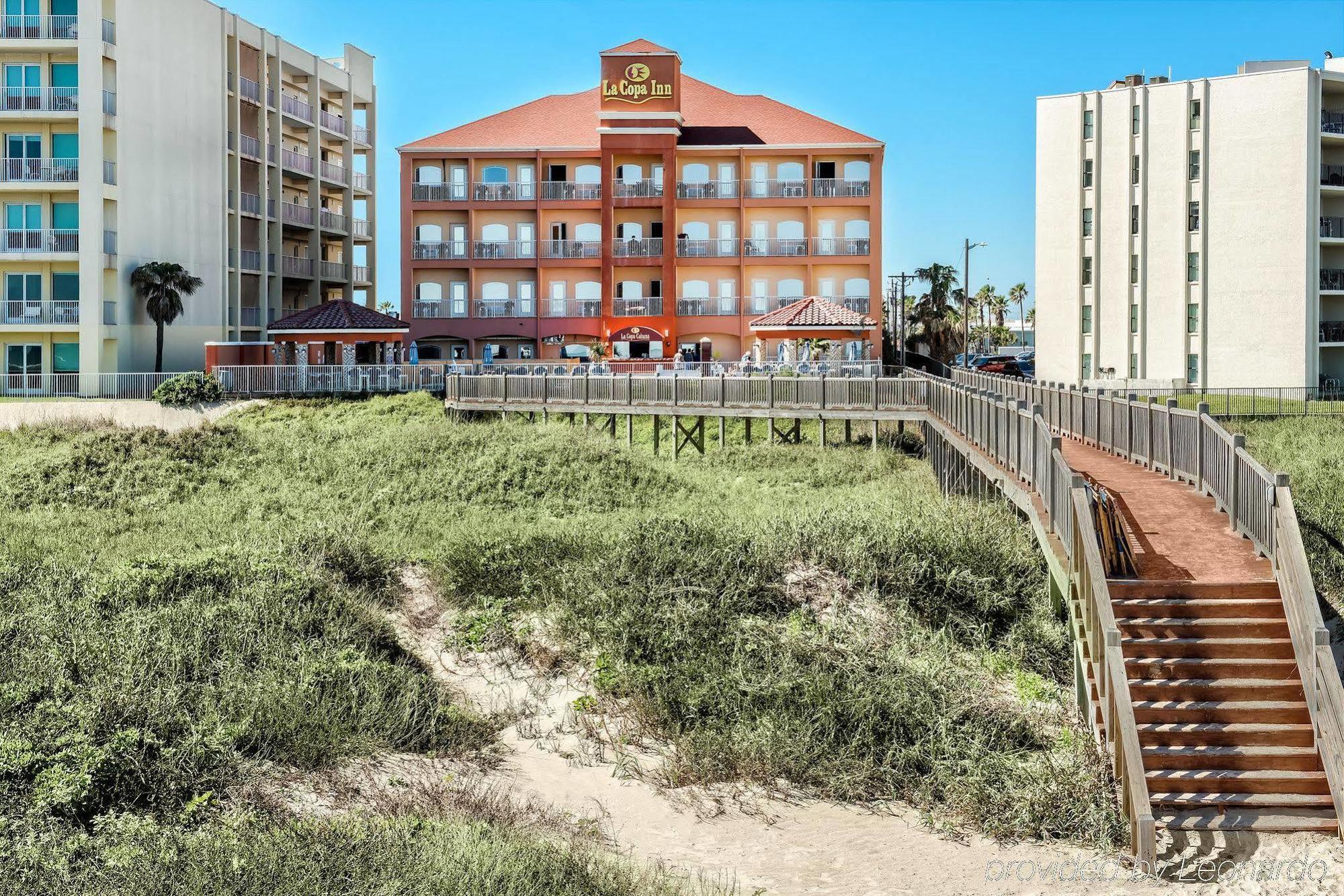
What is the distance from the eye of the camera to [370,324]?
2023 inches

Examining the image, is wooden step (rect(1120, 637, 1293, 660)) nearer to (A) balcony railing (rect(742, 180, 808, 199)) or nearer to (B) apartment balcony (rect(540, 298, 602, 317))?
(A) balcony railing (rect(742, 180, 808, 199))

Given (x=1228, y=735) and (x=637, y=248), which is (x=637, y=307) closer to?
(x=637, y=248)

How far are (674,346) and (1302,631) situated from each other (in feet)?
151

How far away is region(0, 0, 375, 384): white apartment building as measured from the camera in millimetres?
49125

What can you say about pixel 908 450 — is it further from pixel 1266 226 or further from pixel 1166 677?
pixel 1166 677

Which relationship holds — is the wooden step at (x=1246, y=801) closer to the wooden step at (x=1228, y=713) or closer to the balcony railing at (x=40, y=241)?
the wooden step at (x=1228, y=713)

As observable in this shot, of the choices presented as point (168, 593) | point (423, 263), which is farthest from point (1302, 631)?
point (423, 263)

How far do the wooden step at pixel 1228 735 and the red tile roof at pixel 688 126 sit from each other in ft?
154

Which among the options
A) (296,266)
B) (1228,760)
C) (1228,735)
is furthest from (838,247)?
(1228,760)

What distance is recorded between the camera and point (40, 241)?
49531 millimetres

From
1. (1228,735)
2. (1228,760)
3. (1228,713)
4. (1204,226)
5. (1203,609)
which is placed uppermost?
(1204,226)

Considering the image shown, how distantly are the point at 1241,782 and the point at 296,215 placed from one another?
2270 inches

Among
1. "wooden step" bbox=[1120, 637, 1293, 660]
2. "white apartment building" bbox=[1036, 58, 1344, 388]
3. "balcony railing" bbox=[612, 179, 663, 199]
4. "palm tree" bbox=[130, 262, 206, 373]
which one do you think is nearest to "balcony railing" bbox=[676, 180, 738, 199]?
"balcony railing" bbox=[612, 179, 663, 199]

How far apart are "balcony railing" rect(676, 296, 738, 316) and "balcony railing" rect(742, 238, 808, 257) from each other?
82.7 inches
